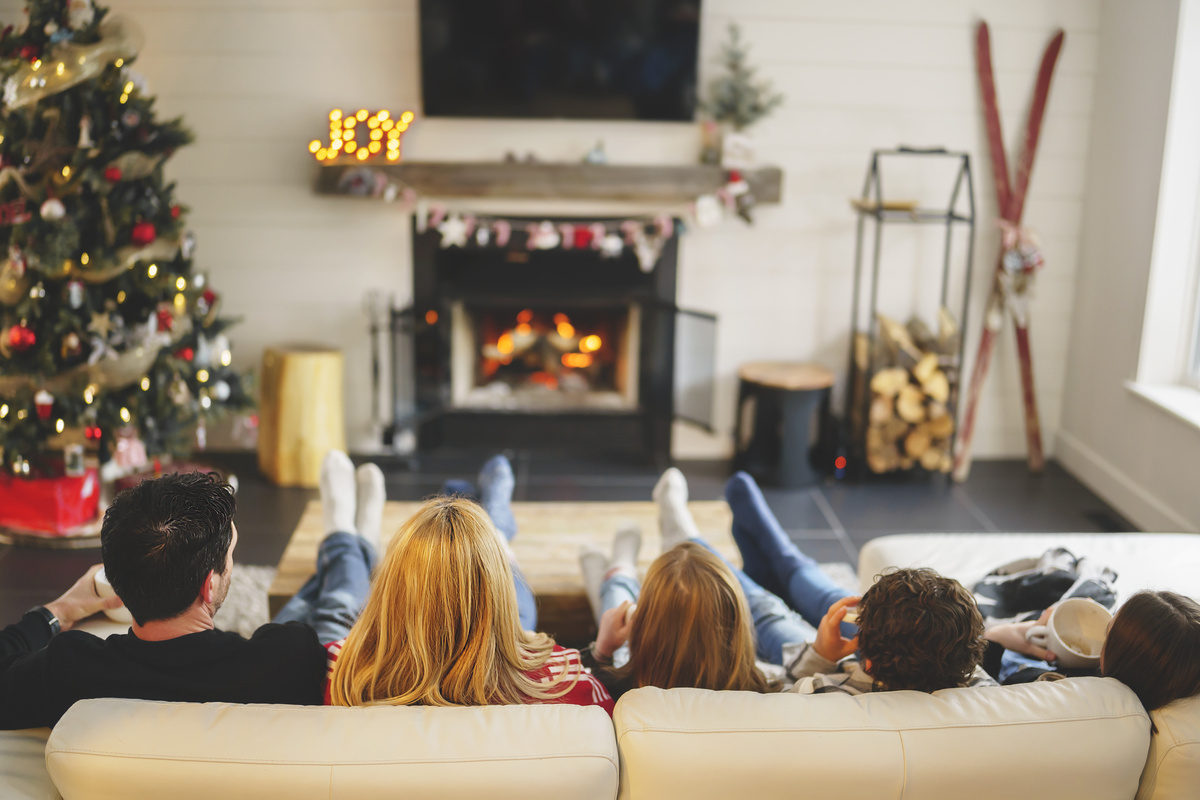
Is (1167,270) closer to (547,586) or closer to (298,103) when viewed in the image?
(547,586)

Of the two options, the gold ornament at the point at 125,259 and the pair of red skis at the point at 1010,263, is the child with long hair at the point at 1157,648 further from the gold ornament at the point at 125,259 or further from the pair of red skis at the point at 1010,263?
the gold ornament at the point at 125,259

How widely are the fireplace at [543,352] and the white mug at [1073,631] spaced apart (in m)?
Result: 2.38

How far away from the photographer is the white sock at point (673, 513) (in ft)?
8.88

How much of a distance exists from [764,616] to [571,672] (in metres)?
0.73

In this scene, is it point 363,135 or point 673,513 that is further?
point 363,135

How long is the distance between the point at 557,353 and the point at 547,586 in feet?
7.04

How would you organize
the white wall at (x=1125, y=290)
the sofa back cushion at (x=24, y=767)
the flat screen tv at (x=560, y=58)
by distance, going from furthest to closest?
the flat screen tv at (x=560, y=58), the white wall at (x=1125, y=290), the sofa back cushion at (x=24, y=767)

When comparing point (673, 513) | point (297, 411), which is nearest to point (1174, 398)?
Result: point (673, 513)

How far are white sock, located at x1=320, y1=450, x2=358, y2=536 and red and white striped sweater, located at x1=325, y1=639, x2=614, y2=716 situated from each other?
82 centimetres

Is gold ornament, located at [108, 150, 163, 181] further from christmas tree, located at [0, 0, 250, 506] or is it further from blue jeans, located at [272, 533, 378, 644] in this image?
blue jeans, located at [272, 533, 378, 644]

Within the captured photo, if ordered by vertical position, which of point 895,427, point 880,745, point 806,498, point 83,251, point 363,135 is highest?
point 363,135

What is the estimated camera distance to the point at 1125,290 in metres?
3.96

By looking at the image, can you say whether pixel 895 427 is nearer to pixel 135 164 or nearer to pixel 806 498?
pixel 806 498

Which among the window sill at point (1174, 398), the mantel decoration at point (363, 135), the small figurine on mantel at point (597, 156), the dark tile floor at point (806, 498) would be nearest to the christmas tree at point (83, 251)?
the dark tile floor at point (806, 498)
